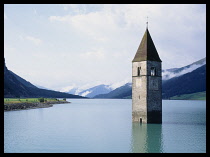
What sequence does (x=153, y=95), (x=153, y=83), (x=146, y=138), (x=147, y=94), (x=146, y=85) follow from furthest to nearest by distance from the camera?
(x=153, y=83)
(x=153, y=95)
(x=146, y=85)
(x=147, y=94)
(x=146, y=138)

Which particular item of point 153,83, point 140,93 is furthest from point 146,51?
point 140,93

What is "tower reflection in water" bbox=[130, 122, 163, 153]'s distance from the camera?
112 feet

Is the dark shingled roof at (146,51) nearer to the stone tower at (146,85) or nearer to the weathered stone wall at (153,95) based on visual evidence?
the stone tower at (146,85)

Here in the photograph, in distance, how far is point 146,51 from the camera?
5550 centimetres

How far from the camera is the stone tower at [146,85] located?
175ft

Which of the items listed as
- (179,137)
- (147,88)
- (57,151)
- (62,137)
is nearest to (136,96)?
(147,88)

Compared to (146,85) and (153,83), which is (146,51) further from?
(146,85)

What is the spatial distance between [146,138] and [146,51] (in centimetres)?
1986

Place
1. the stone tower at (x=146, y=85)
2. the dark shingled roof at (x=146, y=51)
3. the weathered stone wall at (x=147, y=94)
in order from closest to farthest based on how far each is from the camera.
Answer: the weathered stone wall at (x=147, y=94) → the stone tower at (x=146, y=85) → the dark shingled roof at (x=146, y=51)

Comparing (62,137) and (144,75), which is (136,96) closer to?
(144,75)

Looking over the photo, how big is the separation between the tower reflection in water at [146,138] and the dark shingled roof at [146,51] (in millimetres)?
13011

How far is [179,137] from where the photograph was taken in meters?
41.9

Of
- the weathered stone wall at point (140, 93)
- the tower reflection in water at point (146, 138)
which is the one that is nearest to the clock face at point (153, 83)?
the weathered stone wall at point (140, 93)
